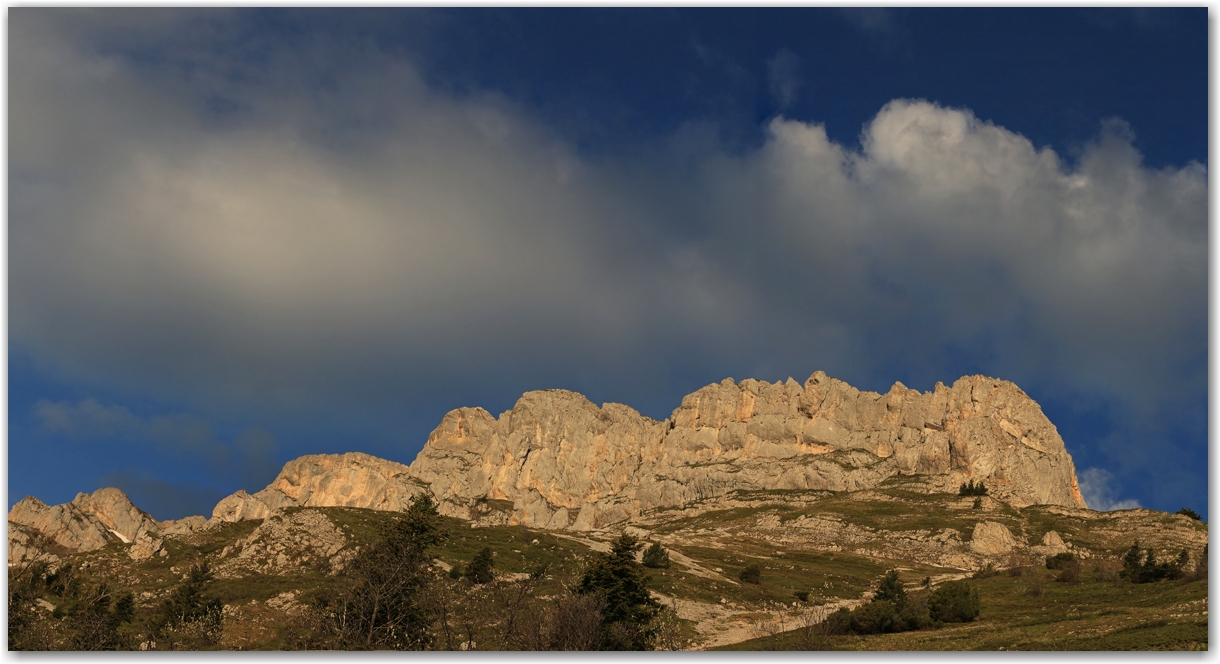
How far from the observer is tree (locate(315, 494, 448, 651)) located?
40219mm

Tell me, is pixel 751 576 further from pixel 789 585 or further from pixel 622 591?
pixel 622 591

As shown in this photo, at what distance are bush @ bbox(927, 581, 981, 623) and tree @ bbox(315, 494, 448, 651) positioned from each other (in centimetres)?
4432

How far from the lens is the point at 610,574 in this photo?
186 feet

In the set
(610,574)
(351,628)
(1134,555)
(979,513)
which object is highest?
(979,513)

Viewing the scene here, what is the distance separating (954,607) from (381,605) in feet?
165

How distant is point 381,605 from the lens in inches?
1708

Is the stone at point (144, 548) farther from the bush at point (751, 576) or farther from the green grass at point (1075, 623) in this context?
the bush at point (751, 576)

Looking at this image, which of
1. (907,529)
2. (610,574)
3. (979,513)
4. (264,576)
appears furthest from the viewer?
(979,513)

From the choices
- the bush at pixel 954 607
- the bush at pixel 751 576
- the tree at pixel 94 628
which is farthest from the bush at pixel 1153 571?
the tree at pixel 94 628

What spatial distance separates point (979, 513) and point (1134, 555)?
84.5m

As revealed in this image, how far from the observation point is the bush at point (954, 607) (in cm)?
6875

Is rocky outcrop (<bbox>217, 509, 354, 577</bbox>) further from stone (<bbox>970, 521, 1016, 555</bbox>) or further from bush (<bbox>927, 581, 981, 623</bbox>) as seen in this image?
stone (<bbox>970, 521, 1016, 555</bbox>)

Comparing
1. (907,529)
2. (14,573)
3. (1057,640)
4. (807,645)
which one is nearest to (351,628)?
(14,573)

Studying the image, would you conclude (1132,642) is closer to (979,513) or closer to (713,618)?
(713,618)
